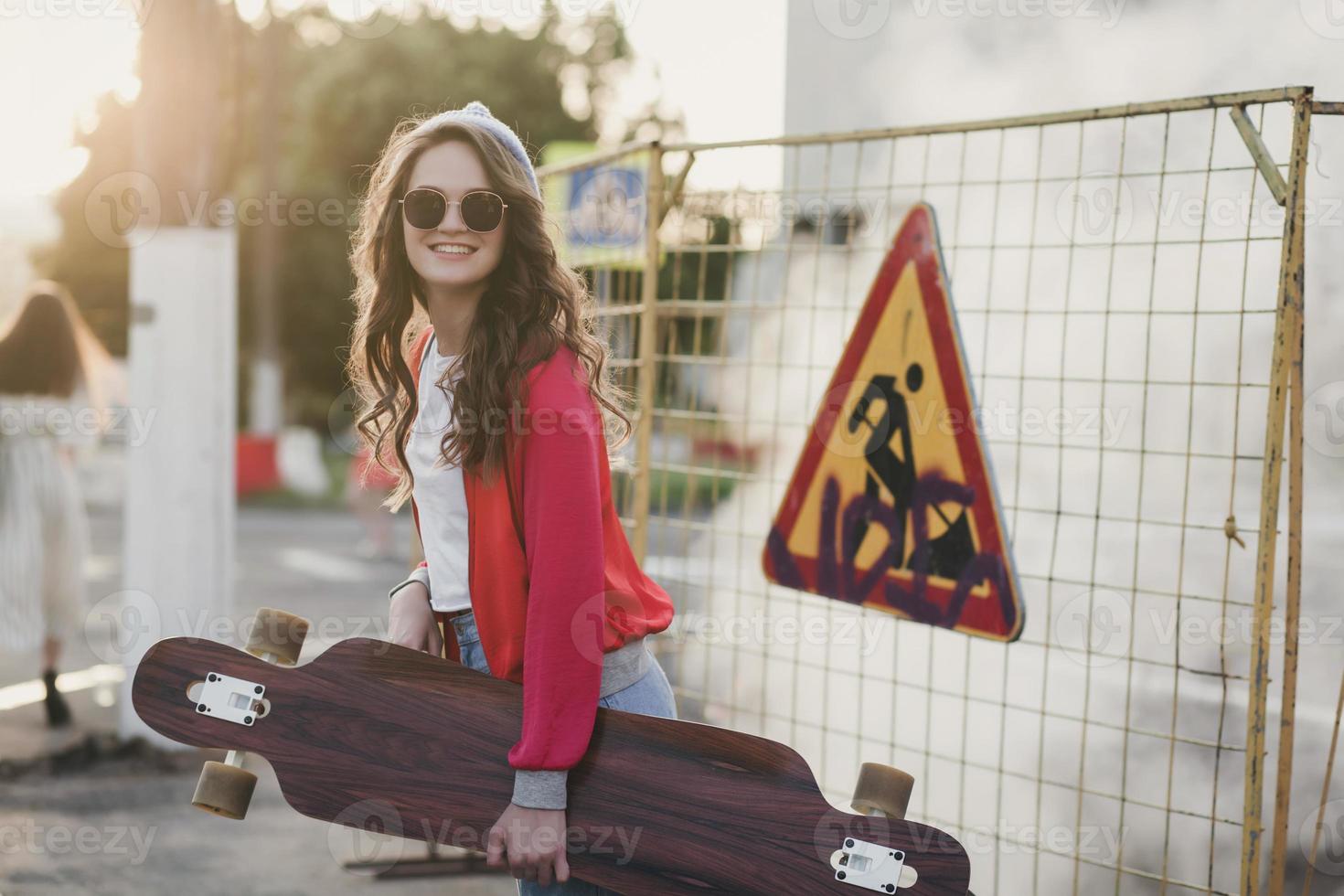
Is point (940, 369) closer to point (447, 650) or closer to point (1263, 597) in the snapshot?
point (1263, 597)

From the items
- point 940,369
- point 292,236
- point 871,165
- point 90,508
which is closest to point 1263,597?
point 940,369

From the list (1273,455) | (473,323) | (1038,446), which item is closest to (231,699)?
(473,323)

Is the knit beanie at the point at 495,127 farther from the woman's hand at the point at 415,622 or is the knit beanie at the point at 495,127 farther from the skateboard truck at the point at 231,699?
the skateboard truck at the point at 231,699

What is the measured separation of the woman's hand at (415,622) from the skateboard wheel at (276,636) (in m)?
0.17

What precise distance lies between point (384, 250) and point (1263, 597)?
1853 millimetres

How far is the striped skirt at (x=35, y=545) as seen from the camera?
543 centimetres

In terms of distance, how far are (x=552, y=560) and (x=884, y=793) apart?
722mm

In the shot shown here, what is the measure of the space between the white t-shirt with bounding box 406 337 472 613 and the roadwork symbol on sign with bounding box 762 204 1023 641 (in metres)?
1.34

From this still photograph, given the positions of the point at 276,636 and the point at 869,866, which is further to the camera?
the point at 276,636

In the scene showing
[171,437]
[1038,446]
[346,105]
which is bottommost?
[171,437]

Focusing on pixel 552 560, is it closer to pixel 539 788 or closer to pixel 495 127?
pixel 539 788

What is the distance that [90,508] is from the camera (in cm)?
1577

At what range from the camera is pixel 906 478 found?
303cm

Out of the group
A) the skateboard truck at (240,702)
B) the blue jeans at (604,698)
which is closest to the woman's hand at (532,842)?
the blue jeans at (604,698)
